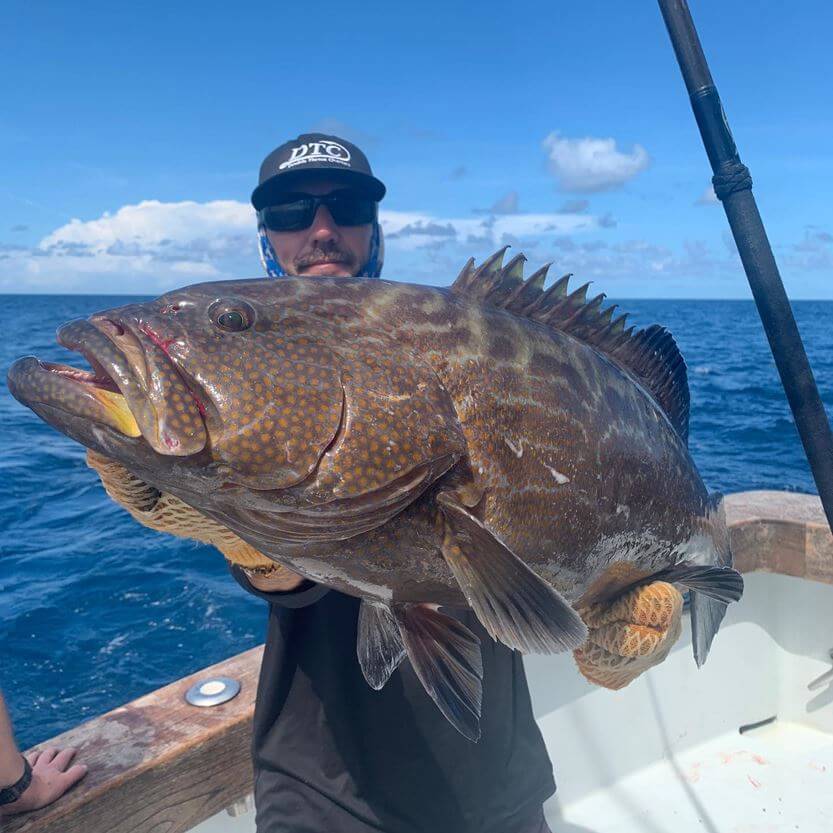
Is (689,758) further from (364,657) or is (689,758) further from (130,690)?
(130,690)

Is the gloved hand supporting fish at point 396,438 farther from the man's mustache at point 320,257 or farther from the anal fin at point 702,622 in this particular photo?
the man's mustache at point 320,257

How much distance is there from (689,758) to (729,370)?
31.9m

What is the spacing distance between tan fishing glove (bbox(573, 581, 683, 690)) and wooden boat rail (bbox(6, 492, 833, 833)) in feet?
5.28

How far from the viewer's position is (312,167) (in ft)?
11.5

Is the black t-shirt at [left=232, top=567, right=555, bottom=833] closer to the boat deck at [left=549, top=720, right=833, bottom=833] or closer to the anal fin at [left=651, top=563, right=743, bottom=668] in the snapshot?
the anal fin at [left=651, top=563, right=743, bottom=668]

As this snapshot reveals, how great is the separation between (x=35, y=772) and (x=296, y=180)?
9.22 feet

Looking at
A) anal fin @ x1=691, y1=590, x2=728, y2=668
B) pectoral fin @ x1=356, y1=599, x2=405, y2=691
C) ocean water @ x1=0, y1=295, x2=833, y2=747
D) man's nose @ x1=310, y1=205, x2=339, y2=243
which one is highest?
man's nose @ x1=310, y1=205, x2=339, y2=243

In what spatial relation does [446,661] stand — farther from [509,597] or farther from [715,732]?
[715,732]

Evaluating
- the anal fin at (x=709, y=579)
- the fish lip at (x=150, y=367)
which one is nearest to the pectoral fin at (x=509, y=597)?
the fish lip at (x=150, y=367)

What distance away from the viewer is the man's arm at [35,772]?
100 inches

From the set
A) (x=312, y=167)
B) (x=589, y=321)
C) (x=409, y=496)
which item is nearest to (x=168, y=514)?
(x=409, y=496)

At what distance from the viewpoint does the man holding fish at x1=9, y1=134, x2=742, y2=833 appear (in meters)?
1.77

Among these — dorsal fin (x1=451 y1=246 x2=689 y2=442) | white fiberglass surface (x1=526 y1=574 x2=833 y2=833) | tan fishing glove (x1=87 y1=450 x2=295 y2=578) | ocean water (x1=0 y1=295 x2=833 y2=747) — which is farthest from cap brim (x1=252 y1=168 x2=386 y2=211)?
ocean water (x1=0 y1=295 x2=833 y2=747)

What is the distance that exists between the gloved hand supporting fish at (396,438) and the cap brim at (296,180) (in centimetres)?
143
